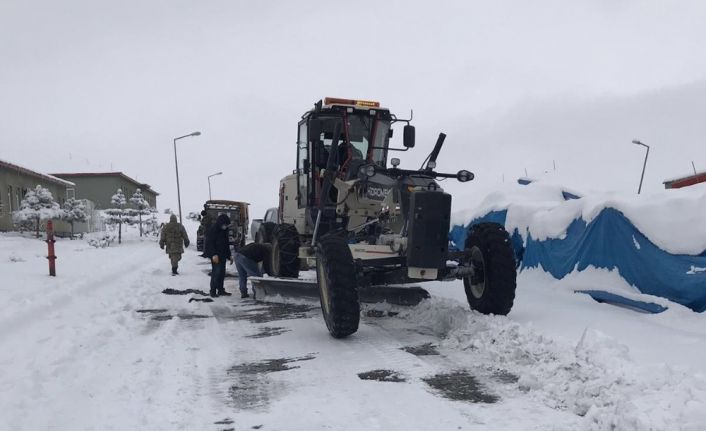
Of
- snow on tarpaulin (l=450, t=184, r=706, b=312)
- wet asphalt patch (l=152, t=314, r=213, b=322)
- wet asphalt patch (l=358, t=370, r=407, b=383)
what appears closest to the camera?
wet asphalt patch (l=358, t=370, r=407, b=383)

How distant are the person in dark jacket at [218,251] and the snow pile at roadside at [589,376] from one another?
533cm

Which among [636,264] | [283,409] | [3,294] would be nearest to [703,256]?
[636,264]

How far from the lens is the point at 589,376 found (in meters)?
4.27

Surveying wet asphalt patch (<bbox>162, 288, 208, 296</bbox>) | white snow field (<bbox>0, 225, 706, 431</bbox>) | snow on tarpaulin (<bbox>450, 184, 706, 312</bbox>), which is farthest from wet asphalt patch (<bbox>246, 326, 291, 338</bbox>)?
snow on tarpaulin (<bbox>450, 184, 706, 312</bbox>)

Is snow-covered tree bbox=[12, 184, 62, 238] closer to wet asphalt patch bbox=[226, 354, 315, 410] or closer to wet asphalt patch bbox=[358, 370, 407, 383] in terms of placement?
wet asphalt patch bbox=[226, 354, 315, 410]

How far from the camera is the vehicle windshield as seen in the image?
8.98m

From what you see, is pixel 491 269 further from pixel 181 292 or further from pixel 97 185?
pixel 97 185

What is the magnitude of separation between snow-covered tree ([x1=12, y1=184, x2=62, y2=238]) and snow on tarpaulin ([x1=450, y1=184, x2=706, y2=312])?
87.7ft

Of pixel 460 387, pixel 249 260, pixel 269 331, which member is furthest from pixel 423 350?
pixel 249 260

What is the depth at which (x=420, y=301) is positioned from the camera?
8289 mm

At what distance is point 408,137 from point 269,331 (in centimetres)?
352

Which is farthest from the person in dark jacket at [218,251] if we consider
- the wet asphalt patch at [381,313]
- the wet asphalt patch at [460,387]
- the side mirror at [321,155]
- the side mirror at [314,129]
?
the wet asphalt patch at [460,387]

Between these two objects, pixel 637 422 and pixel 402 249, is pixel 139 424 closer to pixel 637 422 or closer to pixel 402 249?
pixel 637 422

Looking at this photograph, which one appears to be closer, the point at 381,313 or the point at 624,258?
the point at 624,258
